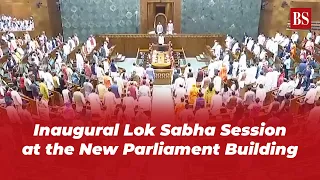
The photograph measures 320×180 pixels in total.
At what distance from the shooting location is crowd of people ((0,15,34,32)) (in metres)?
15.9

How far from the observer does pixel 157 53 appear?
541 inches

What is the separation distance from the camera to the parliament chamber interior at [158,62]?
7680 mm

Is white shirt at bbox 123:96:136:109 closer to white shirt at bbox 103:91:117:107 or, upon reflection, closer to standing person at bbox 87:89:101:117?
white shirt at bbox 103:91:117:107

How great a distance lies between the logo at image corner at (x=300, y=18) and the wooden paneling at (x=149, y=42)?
109 inches

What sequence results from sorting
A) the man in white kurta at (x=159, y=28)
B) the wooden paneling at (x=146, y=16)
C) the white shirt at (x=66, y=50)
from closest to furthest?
the white shirt at (x=66, y=50) < the man in white kurta at (x=159, y=28) < the wooden paneling at (x=146, y=16)

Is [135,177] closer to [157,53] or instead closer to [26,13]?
[157,53]

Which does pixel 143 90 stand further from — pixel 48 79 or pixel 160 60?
pixel 160 60

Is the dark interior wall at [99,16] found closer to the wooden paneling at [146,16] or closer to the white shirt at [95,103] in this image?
the wooden paneling at [146,16]

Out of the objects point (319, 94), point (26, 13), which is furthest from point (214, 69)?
point (26, 13)

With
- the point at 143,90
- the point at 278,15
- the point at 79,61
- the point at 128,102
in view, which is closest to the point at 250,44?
the point at 278,15

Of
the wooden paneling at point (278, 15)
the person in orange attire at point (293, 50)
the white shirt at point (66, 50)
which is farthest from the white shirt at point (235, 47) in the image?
the white shirt at point (66, 50)

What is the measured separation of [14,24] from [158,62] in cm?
733

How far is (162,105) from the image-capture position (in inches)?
388

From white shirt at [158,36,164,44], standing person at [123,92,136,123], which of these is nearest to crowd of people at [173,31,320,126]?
standing person at [123,92,136,123]
